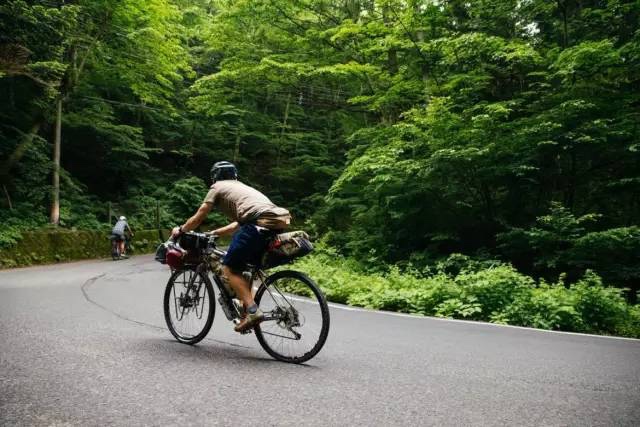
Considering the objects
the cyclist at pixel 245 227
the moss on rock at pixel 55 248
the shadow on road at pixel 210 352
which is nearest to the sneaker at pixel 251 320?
the cyclist at pixel 245 227

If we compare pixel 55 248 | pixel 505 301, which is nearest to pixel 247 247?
pixel 505 301

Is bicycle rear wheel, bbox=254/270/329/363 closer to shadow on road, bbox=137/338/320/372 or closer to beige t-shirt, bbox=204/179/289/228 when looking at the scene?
shadow on road, bbox=137/338/320/372

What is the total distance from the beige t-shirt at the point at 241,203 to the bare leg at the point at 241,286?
54cm

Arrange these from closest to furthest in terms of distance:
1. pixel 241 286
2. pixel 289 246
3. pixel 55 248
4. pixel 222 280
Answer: pixel 289 246 → pixel 241 286 → pixel 222 280 → pixel 55 248

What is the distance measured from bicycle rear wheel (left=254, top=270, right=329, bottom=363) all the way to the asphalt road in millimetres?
167

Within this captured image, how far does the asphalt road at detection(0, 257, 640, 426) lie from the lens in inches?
115

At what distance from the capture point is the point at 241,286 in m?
4.39

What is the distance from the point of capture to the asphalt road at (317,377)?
2.93 meters

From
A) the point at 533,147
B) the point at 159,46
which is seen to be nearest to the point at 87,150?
the point at 159,46

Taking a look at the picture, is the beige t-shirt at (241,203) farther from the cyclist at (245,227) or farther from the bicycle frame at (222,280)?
the bicycle frame at (222,280)

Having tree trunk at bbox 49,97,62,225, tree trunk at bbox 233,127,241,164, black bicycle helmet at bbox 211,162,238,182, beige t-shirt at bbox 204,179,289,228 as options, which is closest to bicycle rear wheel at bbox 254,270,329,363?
beige t-shirt at bbox 204,179,289,228

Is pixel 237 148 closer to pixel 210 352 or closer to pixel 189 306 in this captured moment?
pixel 189 306

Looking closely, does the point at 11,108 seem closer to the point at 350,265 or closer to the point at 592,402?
the point at 350,265

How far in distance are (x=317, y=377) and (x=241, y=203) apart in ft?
5.87
